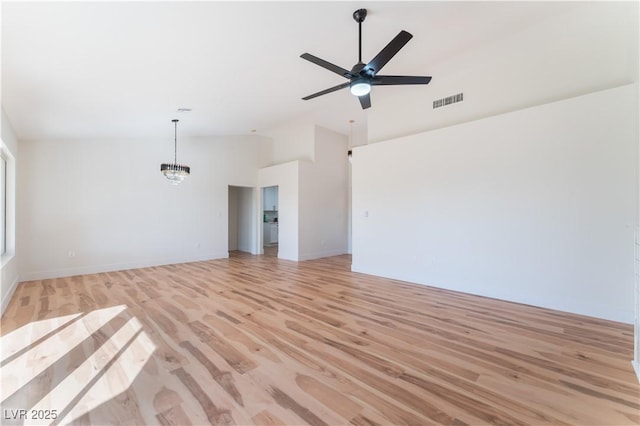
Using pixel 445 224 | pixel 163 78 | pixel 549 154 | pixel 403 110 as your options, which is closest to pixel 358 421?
pixel 445 224

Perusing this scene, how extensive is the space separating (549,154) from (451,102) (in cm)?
171

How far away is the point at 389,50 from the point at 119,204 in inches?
259

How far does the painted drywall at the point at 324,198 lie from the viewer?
7.57m

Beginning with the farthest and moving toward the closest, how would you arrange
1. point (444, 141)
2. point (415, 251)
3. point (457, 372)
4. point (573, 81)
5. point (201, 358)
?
point (415, 251)
point (444, 141)
point (573, 81)
point (201, 358)
point (457, 372)

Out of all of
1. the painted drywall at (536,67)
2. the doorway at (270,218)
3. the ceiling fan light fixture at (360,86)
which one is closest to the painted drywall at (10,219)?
the ceiling fan light fixture at (360,86)

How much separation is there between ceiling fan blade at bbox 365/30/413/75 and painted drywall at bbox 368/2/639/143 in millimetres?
1425

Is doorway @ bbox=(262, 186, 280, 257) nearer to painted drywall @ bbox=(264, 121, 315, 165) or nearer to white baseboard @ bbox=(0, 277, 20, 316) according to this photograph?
painted drywall @ bbox=(264, 121, 315, 165)

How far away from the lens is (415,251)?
5.09m

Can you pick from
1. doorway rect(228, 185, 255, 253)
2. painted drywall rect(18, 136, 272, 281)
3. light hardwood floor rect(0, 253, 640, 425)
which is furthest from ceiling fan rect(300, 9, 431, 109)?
doorway rect(228, 185, 255, 253)

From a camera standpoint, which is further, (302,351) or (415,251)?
(415,251)

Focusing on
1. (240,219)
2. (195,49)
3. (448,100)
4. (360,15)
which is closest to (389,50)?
(360,15)

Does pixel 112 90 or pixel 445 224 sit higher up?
pixel 112 90

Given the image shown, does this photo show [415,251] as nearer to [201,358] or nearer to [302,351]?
[302,351]

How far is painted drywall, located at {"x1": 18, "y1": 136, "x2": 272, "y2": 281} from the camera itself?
18.0 feet
